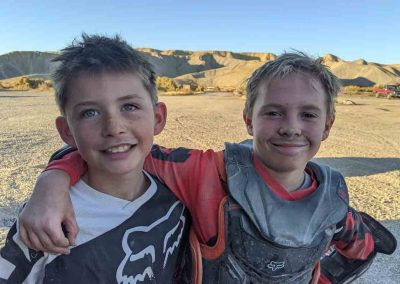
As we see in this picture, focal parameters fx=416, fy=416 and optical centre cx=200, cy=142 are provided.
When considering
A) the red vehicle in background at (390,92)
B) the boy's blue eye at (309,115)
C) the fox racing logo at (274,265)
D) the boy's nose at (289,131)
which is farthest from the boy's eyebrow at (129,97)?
the red vehicle in background at (390,92)

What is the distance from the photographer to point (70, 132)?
1.47 metres

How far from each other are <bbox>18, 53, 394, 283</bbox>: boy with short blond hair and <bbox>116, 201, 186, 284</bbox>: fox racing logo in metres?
0.12

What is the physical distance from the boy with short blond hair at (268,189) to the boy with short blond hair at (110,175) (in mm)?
113

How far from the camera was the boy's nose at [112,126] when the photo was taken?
4.40 feet

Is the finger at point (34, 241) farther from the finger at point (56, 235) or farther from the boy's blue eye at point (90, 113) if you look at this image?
the boy's blue eye at point (90, 113)

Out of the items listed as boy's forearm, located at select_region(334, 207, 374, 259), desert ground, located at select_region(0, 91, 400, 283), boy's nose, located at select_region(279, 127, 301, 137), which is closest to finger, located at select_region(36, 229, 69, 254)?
boy's nose, located at select_region(279, 127, 301, 137)

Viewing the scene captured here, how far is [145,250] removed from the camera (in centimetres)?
144

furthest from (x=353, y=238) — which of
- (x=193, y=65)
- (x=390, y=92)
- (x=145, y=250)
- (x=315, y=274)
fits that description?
(x=193, y=65)

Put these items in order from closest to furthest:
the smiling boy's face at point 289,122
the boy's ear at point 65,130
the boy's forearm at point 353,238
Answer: the boy's ear at point 65,130 → the smiling boy's face at point 289,122 → the boy's forearm at point 353,238

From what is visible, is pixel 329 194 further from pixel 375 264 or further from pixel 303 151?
pixel 375 264

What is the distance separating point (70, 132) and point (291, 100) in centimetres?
83

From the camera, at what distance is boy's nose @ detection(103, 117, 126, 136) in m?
1.34

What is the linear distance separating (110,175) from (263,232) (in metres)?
0.59

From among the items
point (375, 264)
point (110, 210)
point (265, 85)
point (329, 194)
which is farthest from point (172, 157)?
point (375, 264)
